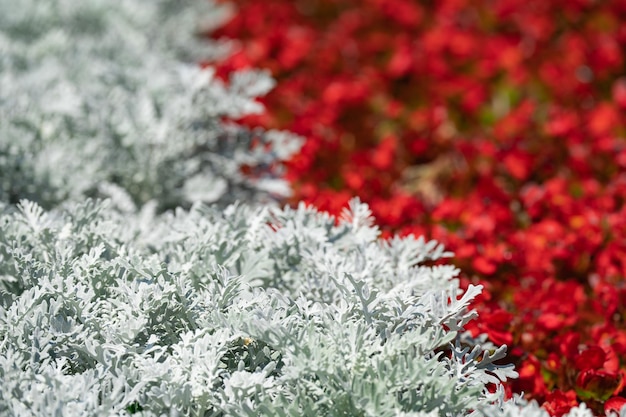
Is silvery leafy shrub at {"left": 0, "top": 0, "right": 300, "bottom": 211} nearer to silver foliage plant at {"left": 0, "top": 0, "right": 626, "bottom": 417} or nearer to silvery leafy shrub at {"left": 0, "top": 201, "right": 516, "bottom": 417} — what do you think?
silver foliage plant at {"left": 0, "top": 0, "right": 626, "bottom": 417}

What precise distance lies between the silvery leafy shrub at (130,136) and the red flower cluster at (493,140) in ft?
0.79

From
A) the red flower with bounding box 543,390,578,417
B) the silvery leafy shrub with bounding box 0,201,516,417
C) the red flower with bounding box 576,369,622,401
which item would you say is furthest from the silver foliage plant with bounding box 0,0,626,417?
the red flower with bounding box 576,369,622,401

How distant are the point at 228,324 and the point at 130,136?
125 cm

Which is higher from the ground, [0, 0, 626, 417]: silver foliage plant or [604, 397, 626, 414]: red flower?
[0, 0, 626, 417]: silver foliage plant

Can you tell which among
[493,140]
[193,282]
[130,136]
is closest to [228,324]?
[193,282]

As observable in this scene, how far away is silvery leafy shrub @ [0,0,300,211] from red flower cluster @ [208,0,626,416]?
24 cm

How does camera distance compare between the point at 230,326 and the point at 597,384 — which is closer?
the point at 230,326

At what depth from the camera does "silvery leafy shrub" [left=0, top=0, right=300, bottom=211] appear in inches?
96.6

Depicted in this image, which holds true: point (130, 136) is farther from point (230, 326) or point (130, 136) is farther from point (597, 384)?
point (597, 384)

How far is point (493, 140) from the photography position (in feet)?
11.3

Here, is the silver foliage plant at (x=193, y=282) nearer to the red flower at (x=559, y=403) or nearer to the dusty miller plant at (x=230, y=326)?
the dusty miller plant at (x=230, y=326)

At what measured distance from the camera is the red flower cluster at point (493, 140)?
2043 millimetres

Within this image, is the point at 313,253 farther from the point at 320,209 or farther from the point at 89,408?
the point at 89,408

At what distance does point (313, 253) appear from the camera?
187 centimetres
